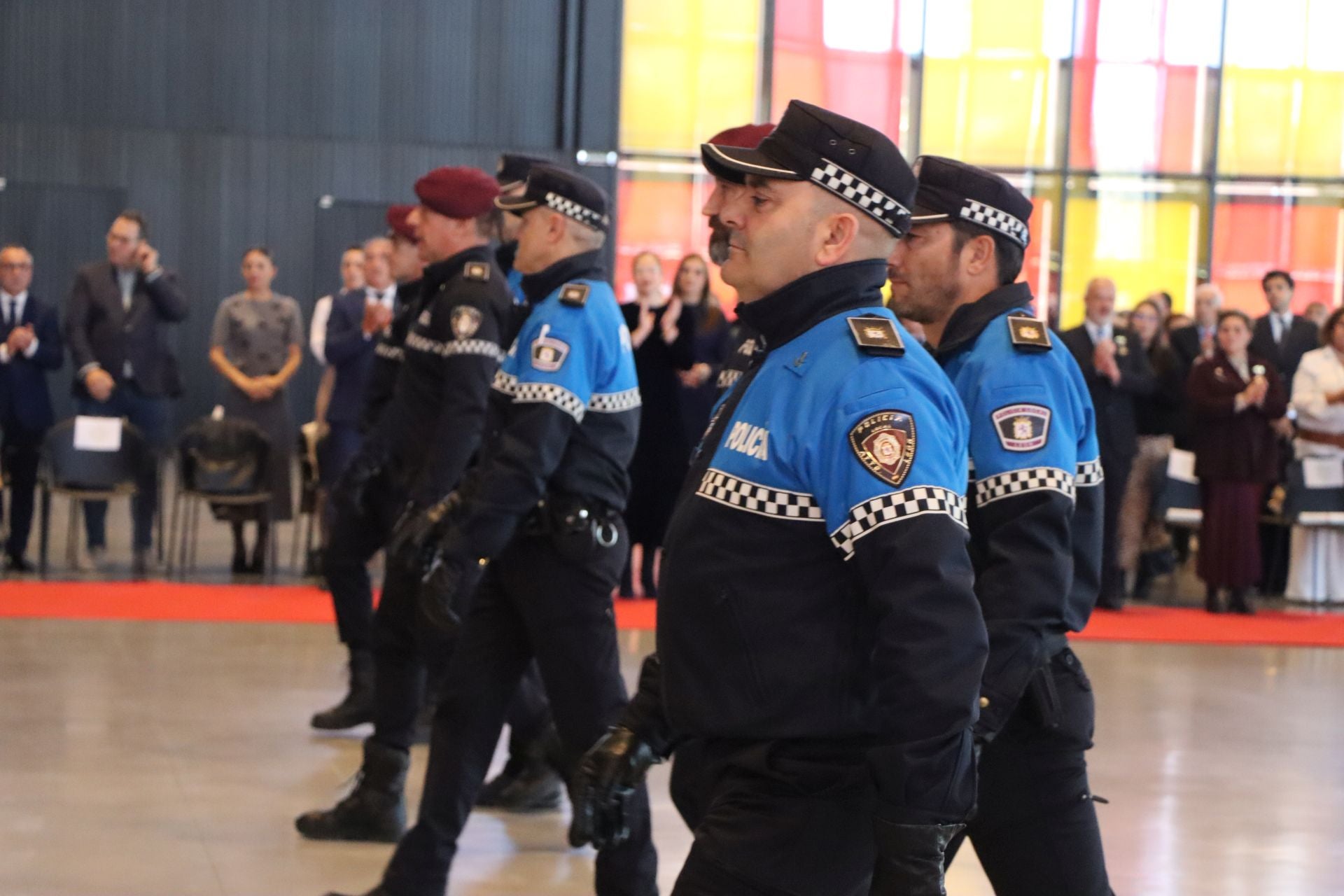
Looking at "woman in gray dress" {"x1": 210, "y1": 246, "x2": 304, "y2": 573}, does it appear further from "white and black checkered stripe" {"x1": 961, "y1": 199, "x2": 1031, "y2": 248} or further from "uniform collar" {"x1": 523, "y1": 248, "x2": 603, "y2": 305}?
"white and black checkered stripe" {"x1": 961, "y1": 199, "x2": 1031, "y2": 248}

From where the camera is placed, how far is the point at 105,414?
31.3ft

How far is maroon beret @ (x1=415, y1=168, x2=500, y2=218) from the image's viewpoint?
15.1 ft

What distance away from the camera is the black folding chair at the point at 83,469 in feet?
29.7

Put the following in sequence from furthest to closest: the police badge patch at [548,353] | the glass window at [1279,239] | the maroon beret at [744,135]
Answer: the glass window at [1279,239], the police badge patch at [548,353], the maroon beret at [744,135]

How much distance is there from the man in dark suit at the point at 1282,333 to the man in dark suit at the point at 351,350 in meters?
5.50

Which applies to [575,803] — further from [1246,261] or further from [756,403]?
[1246,261]

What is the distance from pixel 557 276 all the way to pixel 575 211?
0.58 feet

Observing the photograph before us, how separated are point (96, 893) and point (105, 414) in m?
5.80

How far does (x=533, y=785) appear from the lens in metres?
5.11

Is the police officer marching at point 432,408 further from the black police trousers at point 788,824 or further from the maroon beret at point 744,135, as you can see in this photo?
the black police trousers at point 788,824

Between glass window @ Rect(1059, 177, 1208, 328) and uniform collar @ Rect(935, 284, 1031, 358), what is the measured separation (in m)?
14.3

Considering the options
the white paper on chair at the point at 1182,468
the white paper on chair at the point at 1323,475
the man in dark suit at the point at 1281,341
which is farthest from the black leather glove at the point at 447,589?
the man in dark suit at the point at 1281,341

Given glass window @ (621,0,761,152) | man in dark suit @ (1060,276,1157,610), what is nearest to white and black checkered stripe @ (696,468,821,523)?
man in dark suit @ (1060,276,1157,610)

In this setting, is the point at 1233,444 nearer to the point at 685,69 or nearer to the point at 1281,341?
the point at 1281,341
